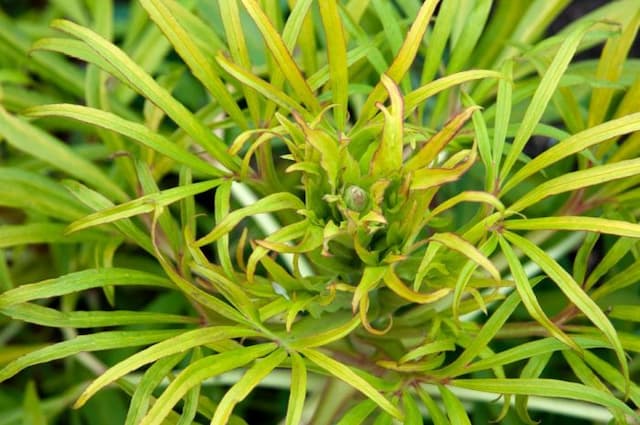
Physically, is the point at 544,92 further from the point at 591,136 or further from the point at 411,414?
the point at 411,414

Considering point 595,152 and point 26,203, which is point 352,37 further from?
point 26,203

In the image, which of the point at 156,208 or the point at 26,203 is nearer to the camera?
the point at 156,208

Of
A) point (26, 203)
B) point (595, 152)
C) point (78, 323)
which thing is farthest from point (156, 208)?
point (595, 152)

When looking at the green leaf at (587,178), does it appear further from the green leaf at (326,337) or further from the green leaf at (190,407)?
the green leaf at (190,407)

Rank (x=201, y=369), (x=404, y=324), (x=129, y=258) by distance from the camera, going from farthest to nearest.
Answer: (x=129, y=258) → (x=404, y=324) → (x=201, y=369)

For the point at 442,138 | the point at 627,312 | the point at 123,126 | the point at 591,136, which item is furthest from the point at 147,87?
the point at 627,312

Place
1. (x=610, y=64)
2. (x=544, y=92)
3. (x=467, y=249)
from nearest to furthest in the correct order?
(x=467, y=249)
(x=544, y=92)
(x=610, y=64)
